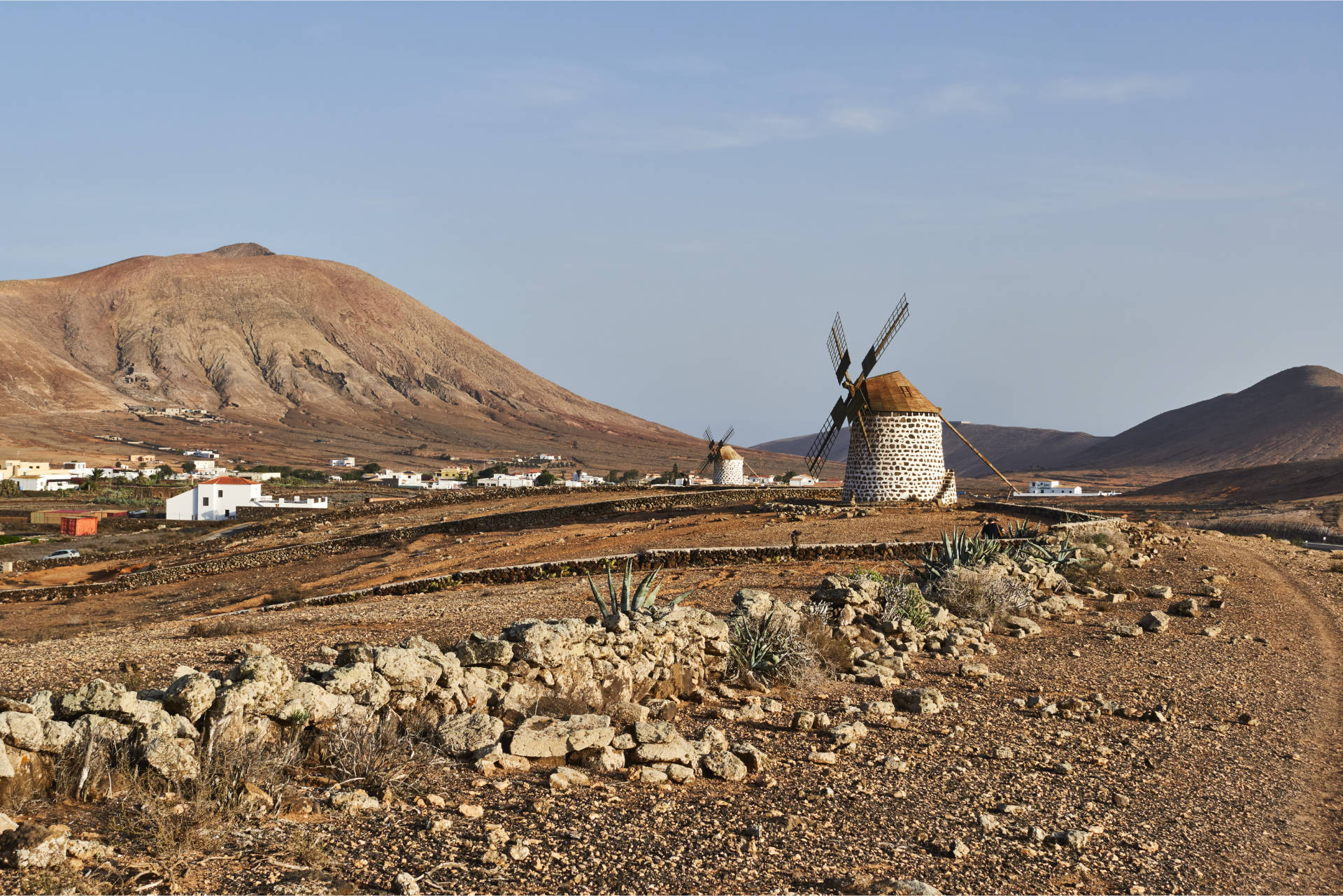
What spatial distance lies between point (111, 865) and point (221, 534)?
41.8m

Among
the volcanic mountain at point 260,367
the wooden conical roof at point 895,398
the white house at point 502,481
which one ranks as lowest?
the white house at point 502,481

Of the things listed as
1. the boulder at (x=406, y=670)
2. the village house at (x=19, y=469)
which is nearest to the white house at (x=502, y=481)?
the village house at (x=19, y=469)

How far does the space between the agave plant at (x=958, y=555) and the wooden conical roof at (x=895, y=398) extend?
38.4ft

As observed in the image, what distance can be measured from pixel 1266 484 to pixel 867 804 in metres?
84.9

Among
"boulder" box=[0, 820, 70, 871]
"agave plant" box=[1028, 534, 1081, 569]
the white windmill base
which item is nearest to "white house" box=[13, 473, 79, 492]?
the white windmill base

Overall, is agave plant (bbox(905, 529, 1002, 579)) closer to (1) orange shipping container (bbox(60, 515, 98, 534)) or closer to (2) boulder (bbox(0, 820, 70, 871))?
(2) boulder (bbox(0, 820, 70, 871))

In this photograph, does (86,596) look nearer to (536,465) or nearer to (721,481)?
(721,481)

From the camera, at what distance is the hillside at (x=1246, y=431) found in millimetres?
129500

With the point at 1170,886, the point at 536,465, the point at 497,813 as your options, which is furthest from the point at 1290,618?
the point at 536,465

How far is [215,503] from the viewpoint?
200ft

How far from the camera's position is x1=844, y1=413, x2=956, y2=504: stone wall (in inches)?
1266

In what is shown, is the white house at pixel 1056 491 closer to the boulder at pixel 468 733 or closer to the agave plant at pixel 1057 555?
the agave plant at pixel 1057 555

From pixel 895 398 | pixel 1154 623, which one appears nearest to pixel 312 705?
pixel 1154 623

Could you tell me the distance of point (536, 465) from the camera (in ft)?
427
